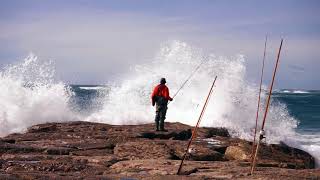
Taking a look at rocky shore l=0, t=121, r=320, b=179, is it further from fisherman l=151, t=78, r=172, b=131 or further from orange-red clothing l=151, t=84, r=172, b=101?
orange-red clothing l=151, t=84, r=172, b=101

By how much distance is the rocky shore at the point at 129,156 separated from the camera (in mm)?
6836

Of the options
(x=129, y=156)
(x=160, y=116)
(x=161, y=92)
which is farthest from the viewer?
(x=161, y=92)

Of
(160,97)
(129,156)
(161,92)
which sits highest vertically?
(161,92)

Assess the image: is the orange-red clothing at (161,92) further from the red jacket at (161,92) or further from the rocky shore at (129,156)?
the rocky shore at (129,156)

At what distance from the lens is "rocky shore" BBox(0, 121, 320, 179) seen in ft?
22.4

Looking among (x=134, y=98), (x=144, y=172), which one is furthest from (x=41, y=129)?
(x=134, y=98)

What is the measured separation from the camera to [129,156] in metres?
8.87

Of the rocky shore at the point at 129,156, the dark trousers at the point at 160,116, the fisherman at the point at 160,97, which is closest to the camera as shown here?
the rocky shore at the point at 129,156

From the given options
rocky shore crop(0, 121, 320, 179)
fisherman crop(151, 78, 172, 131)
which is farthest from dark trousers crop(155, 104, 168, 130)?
rocky shore crop(0, 121, 320, 179)

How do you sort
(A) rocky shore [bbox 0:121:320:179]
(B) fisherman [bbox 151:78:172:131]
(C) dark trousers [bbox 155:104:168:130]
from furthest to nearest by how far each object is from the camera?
1. (B) fisherman [bbox 151:78:172:131]
2. (C) dark trousers [bbox 155:104:168:130]
3. (A) rocky shore [bbox 0:121:320:179]

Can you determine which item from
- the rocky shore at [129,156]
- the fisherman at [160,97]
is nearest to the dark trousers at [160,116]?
the fisherman at [160,97]

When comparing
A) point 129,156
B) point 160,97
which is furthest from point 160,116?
point 129,156

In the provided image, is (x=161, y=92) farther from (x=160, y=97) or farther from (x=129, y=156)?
(x=129, y=156)

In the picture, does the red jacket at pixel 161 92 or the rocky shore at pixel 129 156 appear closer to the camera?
the rocky shore at pixel 129 156
